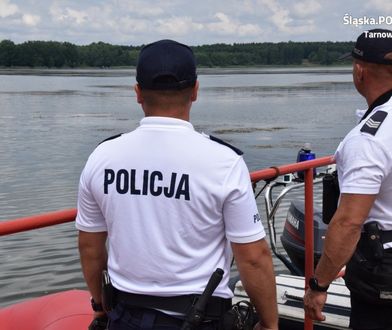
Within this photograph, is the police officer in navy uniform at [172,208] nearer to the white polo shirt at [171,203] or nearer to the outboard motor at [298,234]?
the white polo shirt at [171,203]

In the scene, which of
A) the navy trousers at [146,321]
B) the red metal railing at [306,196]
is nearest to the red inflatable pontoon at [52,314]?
the red metal railing at [306,196]

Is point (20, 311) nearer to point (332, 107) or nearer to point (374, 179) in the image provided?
point (374, 179)

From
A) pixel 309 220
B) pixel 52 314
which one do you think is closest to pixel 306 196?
pixel 309 220

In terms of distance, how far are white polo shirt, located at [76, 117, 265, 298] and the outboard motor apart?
2.11m

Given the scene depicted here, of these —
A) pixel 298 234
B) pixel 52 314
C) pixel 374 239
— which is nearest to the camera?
pixel 374 239

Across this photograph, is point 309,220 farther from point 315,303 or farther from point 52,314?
point 52,314

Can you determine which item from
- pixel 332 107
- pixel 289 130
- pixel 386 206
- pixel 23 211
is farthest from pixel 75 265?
pixel 332 107

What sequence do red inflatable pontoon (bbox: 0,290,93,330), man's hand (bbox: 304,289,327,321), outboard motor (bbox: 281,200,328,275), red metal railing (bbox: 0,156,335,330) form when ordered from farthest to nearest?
outboard motor (bbox: 281,200,328,275), red inflatable pontoon (bbox: 0,290,93,330), man's hand (bbox: 304,289,327,321), red metal railing (bbox: 0,156,335,330)

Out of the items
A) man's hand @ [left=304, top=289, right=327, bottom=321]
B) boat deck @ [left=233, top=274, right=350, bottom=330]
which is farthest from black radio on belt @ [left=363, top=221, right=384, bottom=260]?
boat deck @ [left=233, top=274, right=350, bottom=330]

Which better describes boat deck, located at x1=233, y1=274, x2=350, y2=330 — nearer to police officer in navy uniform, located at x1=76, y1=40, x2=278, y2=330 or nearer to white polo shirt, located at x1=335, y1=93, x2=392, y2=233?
white polo shirt, located at x1=335, y1=93, x2=392, y2=233

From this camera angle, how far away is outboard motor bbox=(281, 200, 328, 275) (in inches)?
156

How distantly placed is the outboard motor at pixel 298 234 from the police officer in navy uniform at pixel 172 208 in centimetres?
208

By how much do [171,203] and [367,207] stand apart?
0.79 metres

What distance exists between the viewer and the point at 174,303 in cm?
187
